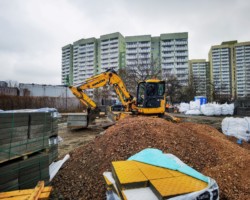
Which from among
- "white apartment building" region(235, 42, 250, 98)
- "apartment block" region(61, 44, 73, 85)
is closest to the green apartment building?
"apartment block" region(61, 44, 73, 85)

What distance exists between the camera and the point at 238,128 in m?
7.99

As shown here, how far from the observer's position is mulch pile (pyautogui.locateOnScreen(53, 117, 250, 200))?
10.9 feet

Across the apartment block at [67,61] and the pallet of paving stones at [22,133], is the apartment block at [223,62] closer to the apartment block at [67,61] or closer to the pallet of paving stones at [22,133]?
the apartment block at [67,61]

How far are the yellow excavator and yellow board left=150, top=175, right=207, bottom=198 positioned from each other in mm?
7189

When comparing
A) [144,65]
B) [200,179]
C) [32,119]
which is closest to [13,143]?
[32,119]

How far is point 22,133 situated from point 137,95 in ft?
24.3

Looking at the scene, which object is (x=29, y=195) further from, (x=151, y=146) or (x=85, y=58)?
(x=85, y=58)

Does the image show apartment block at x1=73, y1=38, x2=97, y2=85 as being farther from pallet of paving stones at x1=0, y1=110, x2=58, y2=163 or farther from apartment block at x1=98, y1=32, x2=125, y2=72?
pallet of paving stones at x1=0, y1=110, x2=58, y2=163

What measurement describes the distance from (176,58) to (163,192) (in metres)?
78.3

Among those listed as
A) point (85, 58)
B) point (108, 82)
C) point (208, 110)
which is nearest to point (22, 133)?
point (108, 82)

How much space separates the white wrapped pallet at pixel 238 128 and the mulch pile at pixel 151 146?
346 centimetres

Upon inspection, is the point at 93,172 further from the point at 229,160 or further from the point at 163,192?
the point at 229,160

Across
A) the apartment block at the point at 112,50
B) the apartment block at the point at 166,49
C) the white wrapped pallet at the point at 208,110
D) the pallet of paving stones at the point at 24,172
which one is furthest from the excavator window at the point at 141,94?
the apartment block at the point at 112,50

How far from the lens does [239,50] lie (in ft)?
299
